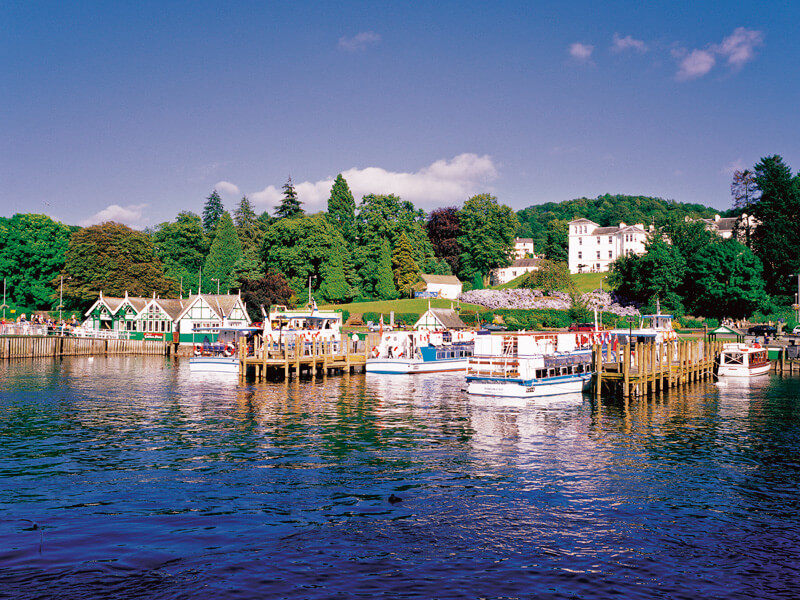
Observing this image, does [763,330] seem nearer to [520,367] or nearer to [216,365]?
[520,367]

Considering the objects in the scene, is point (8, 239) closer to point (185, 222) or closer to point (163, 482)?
point (185, 222)

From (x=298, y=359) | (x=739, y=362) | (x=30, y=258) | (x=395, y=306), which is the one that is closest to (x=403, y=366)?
(x=298, y=359)

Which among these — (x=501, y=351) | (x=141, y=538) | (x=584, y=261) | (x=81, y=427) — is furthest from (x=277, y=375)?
(x=584, y=261)

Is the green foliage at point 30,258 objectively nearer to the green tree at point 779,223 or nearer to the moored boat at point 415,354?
the moored boat at point 415,354

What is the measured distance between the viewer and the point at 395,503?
22672mm

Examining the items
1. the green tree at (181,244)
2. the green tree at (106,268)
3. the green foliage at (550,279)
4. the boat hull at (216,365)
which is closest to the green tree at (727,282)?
the green foliage at (550,279)

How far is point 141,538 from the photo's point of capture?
1925 centimetres

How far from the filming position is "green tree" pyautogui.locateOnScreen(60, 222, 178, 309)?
11850 centimetres

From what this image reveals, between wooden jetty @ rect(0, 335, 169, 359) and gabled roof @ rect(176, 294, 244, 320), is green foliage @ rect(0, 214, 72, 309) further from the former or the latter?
wooden jetty @ rect(0, 335, 169, 359)

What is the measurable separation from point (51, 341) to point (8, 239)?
4970cm

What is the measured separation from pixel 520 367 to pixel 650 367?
40.1ft

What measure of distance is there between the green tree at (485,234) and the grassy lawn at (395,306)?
2781 centimetres

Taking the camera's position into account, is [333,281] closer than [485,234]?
Yes

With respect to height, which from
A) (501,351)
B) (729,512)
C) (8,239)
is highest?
(8,239)
